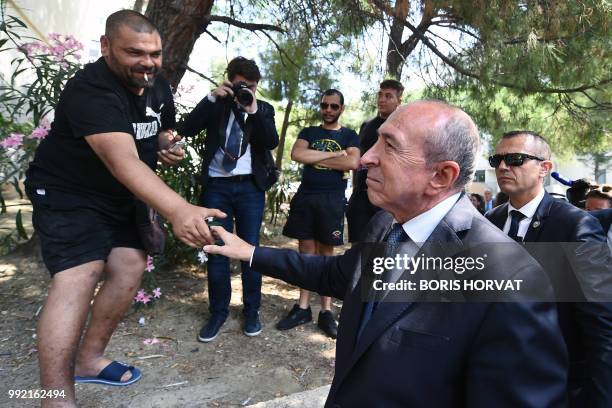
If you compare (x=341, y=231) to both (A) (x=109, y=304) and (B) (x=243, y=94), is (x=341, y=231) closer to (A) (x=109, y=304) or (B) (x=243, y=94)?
(B) (x=243, y=94)

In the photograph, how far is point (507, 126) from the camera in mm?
7469

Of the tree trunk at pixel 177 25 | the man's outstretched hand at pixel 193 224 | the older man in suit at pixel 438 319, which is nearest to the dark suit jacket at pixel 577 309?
the older man in suit at pixel 438 319

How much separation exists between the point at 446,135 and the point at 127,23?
5.67 feet

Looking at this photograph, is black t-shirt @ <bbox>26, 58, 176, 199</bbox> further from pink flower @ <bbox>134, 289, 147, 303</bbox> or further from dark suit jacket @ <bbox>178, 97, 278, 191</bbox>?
pink flower @ <bbox>134, 289, 147, 303</bbox>

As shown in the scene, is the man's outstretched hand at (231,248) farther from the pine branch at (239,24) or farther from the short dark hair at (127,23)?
the pine branch at (239,24)

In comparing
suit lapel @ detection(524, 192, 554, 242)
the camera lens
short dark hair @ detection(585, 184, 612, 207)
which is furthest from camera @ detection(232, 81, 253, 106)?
short dark hair @ detection(585, 184, 612, 207)

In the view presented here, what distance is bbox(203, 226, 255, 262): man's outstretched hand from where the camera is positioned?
1788mm

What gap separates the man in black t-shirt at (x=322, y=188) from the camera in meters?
3.67

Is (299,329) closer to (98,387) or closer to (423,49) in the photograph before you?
(98,387)

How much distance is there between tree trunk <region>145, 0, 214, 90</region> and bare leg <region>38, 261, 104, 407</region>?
2409 millimetres

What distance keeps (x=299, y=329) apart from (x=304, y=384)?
763mm

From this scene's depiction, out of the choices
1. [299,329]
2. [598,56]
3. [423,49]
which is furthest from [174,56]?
[598,56]

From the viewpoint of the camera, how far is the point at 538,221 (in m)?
1.99

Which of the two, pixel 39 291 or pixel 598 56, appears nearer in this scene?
pixel 39 291
